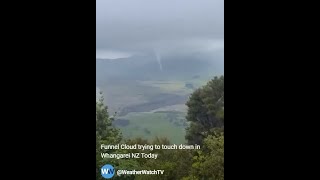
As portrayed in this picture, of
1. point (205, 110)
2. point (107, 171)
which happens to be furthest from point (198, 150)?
point (107, 171)

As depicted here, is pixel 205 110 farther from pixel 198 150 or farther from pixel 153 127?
pixel 153 127

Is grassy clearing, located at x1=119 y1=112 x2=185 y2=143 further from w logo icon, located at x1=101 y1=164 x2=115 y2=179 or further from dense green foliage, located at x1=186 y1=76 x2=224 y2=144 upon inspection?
w logo icon, located at x1=101 y1=164 x2=115 y2=179

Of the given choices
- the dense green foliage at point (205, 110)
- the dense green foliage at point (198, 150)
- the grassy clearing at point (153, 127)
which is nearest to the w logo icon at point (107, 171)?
the dense green foliage at point (198, 150)
